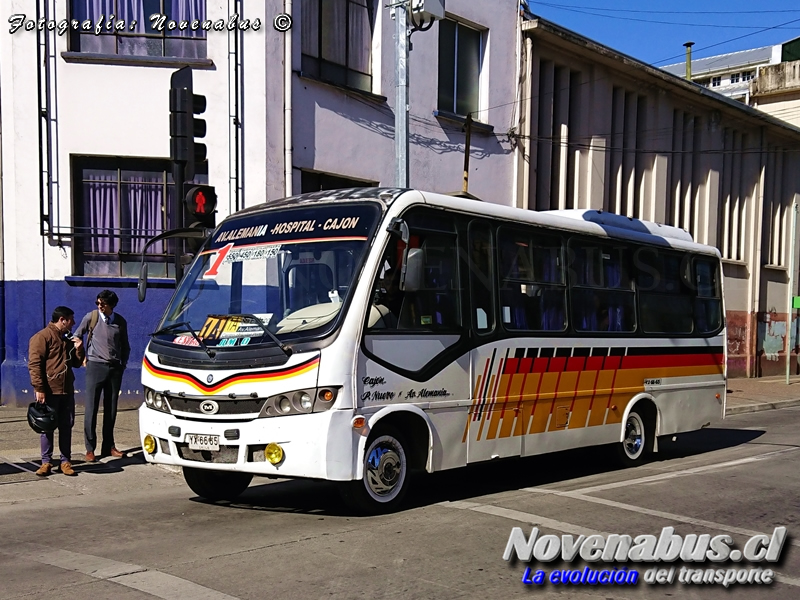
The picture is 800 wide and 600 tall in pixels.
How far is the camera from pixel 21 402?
14836 mm

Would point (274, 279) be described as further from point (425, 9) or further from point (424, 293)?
point (425, 9)

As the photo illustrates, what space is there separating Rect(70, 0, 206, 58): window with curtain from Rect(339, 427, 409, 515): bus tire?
10.1 m

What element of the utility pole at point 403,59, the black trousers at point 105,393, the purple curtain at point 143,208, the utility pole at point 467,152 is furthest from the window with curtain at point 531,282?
the utility pole at point 467,152

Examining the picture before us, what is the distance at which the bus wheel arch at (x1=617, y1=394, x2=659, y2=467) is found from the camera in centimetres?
1125

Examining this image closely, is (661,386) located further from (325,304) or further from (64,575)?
(64,575)

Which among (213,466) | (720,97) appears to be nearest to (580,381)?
(213,466)

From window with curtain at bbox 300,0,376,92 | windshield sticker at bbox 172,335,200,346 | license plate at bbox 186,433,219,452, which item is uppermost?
window with curtain at bbox 300,0,376,92

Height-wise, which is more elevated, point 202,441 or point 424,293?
point 424,293

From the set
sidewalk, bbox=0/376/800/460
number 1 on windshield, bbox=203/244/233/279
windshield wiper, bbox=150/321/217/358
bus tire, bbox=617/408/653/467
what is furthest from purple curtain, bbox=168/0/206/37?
bus tire, bbox=617/408/653/467

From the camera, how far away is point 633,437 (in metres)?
11.6

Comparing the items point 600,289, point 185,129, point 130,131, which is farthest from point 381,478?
point 130,131

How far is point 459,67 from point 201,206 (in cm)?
1154

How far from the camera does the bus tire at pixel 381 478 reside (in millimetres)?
7625

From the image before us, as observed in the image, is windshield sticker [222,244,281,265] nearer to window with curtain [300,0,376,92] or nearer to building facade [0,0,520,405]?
building facade [0,0,520,405]
